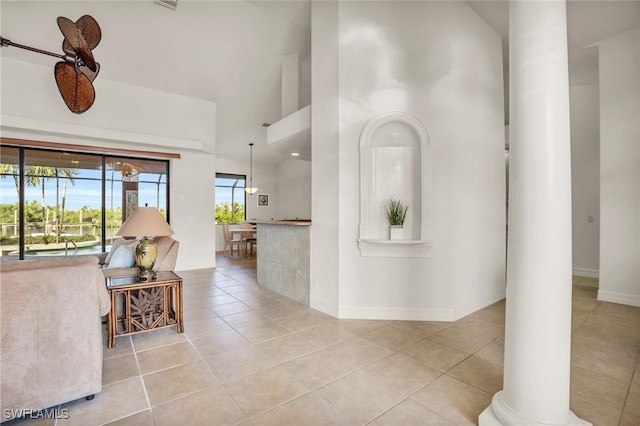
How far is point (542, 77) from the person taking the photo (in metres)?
1.57

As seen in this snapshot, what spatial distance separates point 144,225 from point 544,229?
3142 mm

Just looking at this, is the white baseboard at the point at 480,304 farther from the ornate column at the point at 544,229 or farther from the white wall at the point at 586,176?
the white wall at the point at 586,176

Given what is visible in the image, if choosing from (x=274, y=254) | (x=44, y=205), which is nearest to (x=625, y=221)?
(x=274, y=254)

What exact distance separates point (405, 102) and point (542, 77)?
6.50 feet

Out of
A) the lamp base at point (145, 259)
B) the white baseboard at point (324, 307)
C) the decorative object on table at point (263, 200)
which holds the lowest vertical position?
the white baseboard at point (324, 307)

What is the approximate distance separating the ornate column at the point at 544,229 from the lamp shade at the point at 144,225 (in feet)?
9.55

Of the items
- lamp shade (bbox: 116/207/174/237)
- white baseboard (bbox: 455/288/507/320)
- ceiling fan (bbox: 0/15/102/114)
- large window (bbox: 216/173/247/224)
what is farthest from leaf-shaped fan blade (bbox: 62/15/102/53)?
large window (bbox: 216/173/247/224)

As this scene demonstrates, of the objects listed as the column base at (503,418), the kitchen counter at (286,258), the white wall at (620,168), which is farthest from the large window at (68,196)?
the white wall at (620,168)

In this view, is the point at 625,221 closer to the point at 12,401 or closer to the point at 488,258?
the point at 488,258

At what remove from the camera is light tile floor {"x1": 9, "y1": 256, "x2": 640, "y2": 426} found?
183 centimetres

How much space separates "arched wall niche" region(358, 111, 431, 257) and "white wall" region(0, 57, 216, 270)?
4260mm

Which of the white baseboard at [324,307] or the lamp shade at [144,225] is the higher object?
the lamp shade at [144,225]

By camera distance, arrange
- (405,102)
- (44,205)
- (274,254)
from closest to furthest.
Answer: (405,102) < (274,254) < (44,205)

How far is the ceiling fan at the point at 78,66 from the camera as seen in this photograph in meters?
2.23
